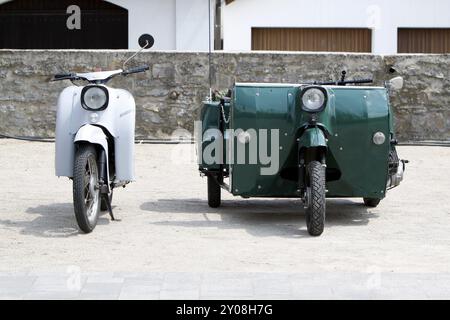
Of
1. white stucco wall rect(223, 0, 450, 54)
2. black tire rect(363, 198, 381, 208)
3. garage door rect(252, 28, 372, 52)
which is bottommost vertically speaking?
black tire rect(363, 198, 381, 208)

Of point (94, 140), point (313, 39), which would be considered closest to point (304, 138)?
point (94, 140)

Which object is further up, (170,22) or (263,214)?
(170,22)

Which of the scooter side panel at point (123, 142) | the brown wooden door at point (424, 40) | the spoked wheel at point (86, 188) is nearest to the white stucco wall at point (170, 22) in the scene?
the brown wooden door at point (424, 40)

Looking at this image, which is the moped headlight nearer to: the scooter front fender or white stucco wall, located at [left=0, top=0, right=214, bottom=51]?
the scooter front fender

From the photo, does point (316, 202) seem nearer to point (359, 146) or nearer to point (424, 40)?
point (359, 146)

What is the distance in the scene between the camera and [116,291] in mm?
5871

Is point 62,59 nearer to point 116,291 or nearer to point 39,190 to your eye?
point 39,190

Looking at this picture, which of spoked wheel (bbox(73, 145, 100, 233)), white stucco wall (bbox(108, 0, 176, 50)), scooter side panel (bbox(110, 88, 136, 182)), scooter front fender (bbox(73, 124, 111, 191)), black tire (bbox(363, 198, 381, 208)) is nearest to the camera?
spoked wheel (bbox(73, 145, 100, 233))

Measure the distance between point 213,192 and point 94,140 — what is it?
5.40 feet

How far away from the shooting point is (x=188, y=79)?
1484 centimetres

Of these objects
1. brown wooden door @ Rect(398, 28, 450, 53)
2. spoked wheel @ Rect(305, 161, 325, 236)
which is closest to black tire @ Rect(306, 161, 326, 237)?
spoked wheel @ Rect(305, 161, 325, 236)

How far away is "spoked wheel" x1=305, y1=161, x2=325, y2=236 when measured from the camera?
783cm

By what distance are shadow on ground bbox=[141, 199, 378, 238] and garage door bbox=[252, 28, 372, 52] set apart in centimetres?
1274

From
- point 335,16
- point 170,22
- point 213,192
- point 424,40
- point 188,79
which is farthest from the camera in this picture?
point 424,40
